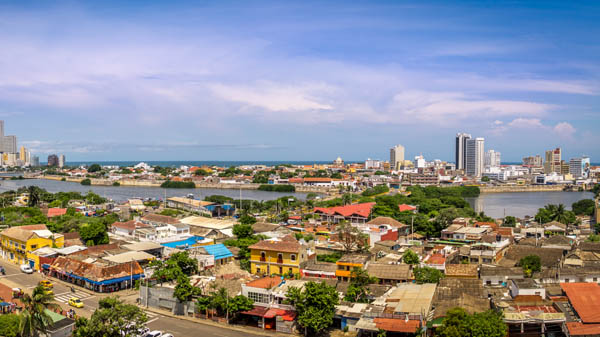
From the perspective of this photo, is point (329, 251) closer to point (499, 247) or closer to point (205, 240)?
point (205, 240)

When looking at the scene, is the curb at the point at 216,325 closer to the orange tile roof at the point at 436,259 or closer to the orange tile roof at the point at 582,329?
the orange tile roof at the point at 582,329

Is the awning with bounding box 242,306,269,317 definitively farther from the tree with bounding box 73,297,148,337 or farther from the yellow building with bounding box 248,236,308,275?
the yellow building with bounding box 248,236,308,275

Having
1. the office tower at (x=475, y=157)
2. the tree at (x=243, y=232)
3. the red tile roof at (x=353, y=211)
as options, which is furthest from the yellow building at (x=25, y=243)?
the office tower at (x=475, y=157)

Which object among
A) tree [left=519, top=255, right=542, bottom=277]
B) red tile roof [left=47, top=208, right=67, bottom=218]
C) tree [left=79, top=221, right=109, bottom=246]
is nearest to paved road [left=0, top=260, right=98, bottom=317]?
tree [left=79, top=221, right=109, bottom=246]

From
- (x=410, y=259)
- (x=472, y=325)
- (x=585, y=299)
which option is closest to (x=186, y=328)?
(x=472, y=325)

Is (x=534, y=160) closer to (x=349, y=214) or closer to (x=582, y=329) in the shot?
(x=349, y=214)

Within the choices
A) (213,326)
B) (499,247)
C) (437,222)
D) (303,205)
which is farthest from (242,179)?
(213,326)
